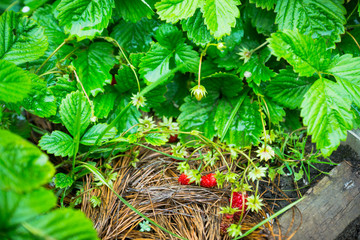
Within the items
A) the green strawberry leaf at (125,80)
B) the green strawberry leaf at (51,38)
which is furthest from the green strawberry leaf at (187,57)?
the green strawberry leaf at (51,38)

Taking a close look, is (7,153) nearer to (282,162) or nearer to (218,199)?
(218,199)

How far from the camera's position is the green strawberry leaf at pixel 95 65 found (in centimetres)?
131

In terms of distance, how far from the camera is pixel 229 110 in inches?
55.6

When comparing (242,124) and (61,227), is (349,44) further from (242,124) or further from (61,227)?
(61,227)

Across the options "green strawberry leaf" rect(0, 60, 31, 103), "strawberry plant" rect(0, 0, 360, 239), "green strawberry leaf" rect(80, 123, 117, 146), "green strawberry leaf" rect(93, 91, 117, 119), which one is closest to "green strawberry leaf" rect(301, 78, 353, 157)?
"strawberry plant" rect(0, 0, 360, 239)

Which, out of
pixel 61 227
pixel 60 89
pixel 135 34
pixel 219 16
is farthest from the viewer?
pixel 135 34

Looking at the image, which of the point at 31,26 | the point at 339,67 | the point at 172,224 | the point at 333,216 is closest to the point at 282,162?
the point at 333,216

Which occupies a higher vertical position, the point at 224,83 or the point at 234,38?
the point at 234,38

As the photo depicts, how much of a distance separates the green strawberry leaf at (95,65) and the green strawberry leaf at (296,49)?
743mm

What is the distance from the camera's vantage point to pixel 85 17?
1.27 metres

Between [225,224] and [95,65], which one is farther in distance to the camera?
[95,65]

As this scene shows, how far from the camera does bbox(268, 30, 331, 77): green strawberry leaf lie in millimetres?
1110

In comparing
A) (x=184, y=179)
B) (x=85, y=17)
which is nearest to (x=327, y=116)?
(x=184, y=179)

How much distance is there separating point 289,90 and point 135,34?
0.83 meters
